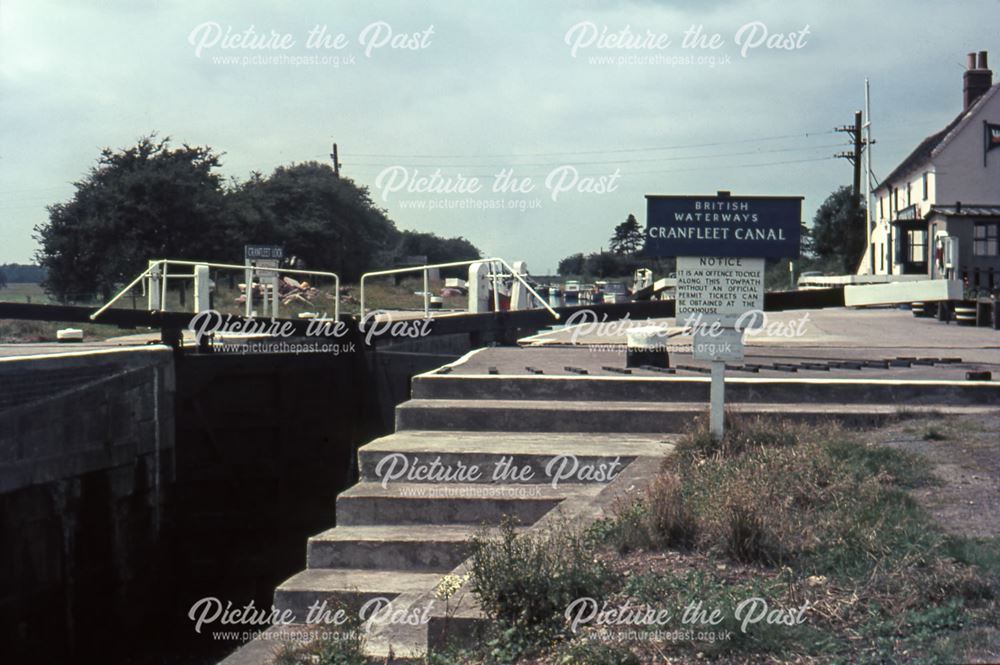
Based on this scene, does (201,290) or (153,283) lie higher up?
(153,283)

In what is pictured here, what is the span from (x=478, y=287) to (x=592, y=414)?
33.4 ft

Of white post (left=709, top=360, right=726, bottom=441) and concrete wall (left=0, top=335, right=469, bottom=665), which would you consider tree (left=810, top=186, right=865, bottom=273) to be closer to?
concrete wall (left=0, top=335, right=469, bottom=665)

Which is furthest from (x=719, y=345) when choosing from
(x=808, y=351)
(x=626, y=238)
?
(x=626, y=238)

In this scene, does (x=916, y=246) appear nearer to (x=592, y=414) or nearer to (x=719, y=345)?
(x=592, y=414)

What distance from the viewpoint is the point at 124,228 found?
146ft

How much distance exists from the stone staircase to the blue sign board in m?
1.75

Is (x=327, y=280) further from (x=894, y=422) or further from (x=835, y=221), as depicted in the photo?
(x=894, y=422)

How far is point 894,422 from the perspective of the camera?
10.1m

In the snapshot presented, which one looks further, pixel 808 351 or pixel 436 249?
pixel 436 249

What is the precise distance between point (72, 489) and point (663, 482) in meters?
7.86

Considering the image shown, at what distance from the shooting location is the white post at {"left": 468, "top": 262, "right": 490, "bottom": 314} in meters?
20.3

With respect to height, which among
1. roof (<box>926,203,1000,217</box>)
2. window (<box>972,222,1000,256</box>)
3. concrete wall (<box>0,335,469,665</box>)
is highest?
roof (<box>926,203,1000,217</box>)

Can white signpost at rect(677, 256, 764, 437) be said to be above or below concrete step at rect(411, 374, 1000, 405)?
above

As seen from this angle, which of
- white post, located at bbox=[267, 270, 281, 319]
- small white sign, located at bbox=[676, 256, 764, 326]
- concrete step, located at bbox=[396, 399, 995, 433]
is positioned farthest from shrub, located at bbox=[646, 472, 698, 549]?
white post, located at bbox=[267, 270, 281, 319]
